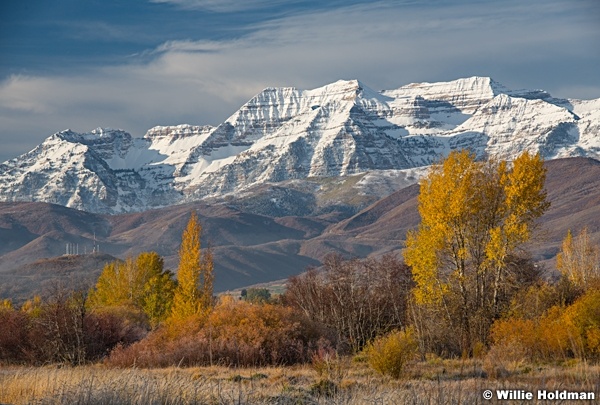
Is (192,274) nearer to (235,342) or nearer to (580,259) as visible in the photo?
(235,342)

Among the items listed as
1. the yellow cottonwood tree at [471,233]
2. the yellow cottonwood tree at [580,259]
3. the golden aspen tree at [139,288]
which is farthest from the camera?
the golden aspen tree at [139,288]

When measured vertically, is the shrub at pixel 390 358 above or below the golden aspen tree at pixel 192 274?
below

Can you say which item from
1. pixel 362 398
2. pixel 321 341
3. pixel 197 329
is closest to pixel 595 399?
pixel 362 398

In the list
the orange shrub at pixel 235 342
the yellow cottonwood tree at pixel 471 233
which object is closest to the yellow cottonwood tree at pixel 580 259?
the yellow cottonwood tree at pixel 471 233

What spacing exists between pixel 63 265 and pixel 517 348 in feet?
588

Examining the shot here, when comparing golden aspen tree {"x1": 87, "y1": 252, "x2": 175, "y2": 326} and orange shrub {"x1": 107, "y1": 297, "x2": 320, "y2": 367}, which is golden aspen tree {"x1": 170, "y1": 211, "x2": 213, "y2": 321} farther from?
orange shrub {"x1": 107, "y1": 297, "x2": 320, "y2": 367}

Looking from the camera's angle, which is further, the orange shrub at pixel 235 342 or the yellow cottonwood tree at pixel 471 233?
the yellow cottonwood tree at pixel 471 233

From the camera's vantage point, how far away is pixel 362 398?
12.7 metres

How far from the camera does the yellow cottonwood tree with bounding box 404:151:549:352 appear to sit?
119 ft

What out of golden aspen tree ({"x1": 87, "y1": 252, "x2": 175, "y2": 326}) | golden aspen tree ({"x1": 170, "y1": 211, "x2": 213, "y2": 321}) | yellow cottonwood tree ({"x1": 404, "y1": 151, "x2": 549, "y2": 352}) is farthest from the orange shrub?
golden aspen tree ({"x1": 87, "y1": 252, "x2": 175, "y2": 326})

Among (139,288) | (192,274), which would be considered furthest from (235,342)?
(139,288)

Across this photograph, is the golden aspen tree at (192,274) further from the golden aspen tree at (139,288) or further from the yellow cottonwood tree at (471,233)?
the yellow cottonwood tree at (471,233)

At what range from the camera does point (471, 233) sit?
→ 3712cm

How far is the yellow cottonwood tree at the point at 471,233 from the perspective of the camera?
36.2 m
